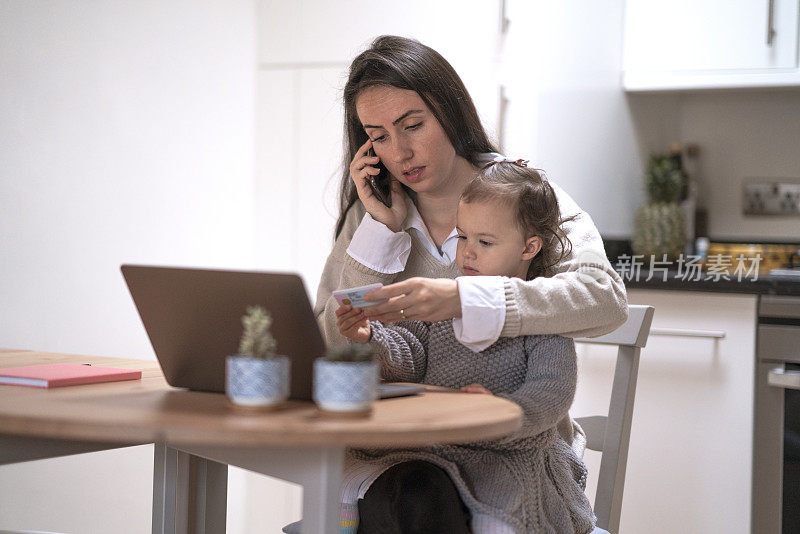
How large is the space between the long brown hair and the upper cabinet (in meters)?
1.74

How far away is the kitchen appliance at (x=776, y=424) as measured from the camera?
7.93ft

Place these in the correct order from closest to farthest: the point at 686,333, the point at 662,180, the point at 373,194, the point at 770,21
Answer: the point at 373,194, the point at 686,333, the point at 770,21, the point at 662,180

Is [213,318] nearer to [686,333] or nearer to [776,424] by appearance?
[686,333]

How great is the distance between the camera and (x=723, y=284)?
246 centimetres

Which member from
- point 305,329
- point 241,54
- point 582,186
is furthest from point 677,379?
point 305,329

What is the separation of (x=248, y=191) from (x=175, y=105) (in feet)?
1.22

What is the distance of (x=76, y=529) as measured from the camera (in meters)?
2.06

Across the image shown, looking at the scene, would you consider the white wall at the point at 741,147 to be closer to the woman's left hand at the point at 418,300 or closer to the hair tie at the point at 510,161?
the hair tie at the point at 510,161

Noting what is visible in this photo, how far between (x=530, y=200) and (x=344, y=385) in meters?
0.56

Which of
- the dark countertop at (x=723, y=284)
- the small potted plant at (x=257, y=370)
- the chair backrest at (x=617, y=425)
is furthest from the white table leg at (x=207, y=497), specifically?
the dark countertop at (x=723, y=284)

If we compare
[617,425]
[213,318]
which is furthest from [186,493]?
[617,425]

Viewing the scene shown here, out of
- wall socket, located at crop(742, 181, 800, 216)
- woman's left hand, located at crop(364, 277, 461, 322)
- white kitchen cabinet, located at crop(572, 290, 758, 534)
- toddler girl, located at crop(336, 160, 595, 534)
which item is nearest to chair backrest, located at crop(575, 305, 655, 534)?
toddler girl, located at crop(336, 160, 595, 534)

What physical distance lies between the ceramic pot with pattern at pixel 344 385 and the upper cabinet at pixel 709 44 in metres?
2.57

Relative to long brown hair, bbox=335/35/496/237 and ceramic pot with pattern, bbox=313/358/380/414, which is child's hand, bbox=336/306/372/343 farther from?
long brown hair, bbox=335/35/496/237
